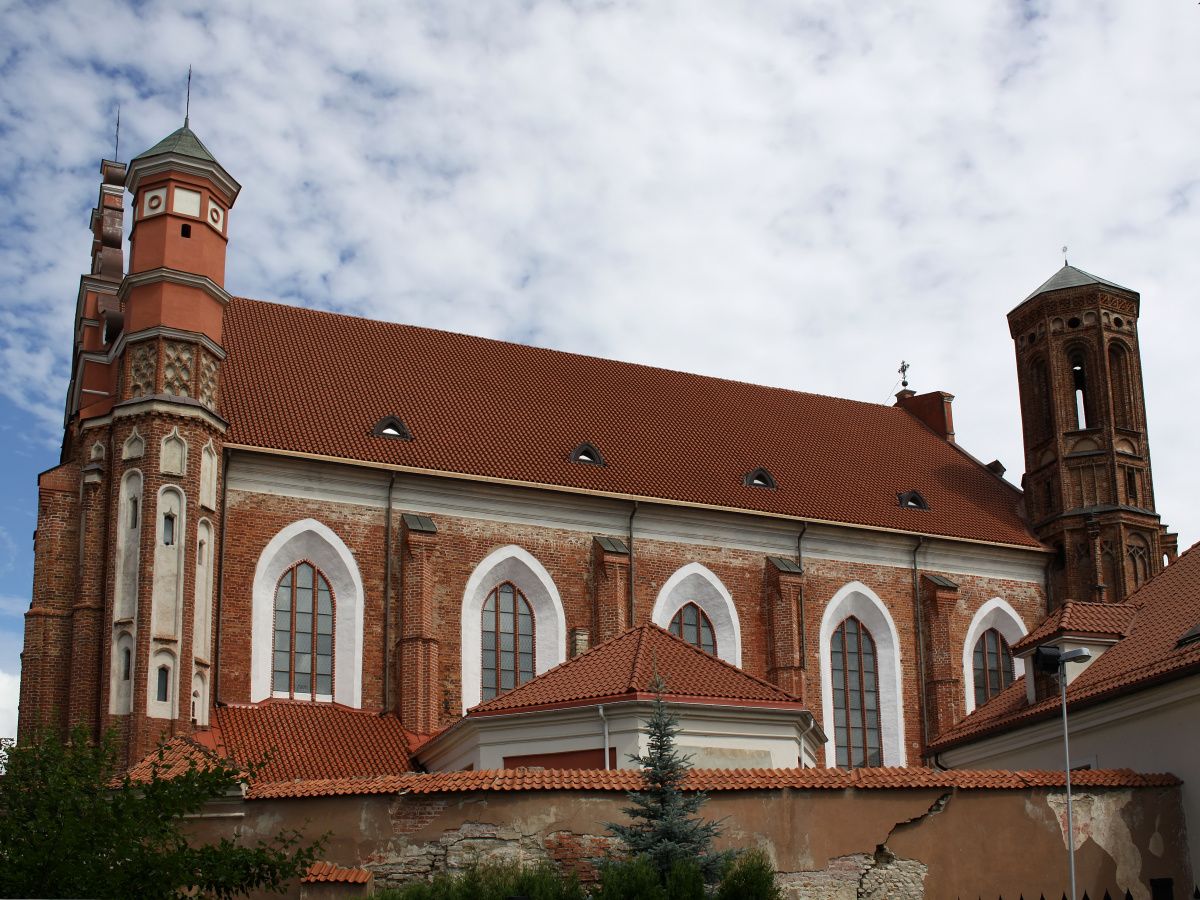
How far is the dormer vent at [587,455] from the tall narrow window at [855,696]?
6702 millimetres

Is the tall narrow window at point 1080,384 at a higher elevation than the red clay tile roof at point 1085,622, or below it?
higher

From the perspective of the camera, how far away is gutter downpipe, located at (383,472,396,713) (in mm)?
24891

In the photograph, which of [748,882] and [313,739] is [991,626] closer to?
[313,739]

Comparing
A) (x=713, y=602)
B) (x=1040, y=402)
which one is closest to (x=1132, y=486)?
(x=1040, y=402)

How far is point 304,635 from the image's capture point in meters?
24.8

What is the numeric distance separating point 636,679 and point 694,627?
9806mm

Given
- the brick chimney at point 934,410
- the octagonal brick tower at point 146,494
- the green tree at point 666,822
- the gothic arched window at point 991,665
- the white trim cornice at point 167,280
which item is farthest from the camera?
the brick chimney at point 934,410

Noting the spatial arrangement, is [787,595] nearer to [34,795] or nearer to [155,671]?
[155,671]

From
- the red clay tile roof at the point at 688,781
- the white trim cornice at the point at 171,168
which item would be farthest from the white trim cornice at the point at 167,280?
the red clay tile roof at the point at 688,781

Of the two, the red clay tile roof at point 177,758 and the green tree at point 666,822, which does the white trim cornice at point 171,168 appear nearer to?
the red clay tile roof at point 177,758

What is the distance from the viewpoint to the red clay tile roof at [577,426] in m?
27.0

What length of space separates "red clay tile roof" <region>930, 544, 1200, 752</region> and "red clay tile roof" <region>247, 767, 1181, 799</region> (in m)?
2.51

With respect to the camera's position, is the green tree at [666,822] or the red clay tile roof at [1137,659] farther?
the red clay tile roof at [1137,659]

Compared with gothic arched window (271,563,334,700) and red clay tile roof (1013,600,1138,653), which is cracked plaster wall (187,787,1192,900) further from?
gothic arched window (271,563,334,700)
